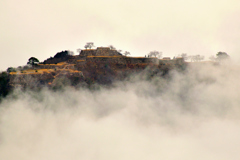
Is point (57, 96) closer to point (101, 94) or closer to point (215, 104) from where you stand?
point (101, 94)

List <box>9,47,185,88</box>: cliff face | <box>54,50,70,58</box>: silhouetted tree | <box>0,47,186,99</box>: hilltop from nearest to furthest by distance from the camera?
<box>0,47,186,99</box>: hilltop < <box>9,47,185,88</box>: cliff face < <box>54,50,70,58</box>: silhouetted tree

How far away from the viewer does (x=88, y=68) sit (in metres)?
105

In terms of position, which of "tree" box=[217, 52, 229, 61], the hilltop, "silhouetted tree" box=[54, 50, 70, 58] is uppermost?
"silhouetted tree" box=[54, 50, 70, 58]

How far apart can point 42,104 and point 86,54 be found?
26678 mm

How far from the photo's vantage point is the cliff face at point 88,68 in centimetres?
9175

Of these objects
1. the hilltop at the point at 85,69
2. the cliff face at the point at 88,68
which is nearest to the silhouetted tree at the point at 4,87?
the hilltop at the point at 85,69

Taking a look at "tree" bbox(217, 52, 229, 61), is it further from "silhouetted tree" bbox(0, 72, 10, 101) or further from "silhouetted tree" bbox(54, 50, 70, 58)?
"silhouetted tree" bbox(0, 72, 10, 101)

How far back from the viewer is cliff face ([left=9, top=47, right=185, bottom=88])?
91.8 m

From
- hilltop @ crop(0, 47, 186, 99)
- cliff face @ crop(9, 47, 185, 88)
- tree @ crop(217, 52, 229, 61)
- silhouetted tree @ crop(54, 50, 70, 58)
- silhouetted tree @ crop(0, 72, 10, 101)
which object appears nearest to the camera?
silhouetted tree @ crop(0, 72, 10, 101)

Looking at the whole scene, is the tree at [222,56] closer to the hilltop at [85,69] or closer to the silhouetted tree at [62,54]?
the hilltop at [85,69]

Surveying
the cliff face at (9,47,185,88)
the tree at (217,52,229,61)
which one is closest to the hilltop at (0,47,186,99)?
the cliff face at (9,47,185,88)

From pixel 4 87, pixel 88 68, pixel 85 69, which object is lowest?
pixel 4 87

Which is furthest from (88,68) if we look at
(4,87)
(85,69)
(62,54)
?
(4,87)

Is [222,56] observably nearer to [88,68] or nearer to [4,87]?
[88,68]
